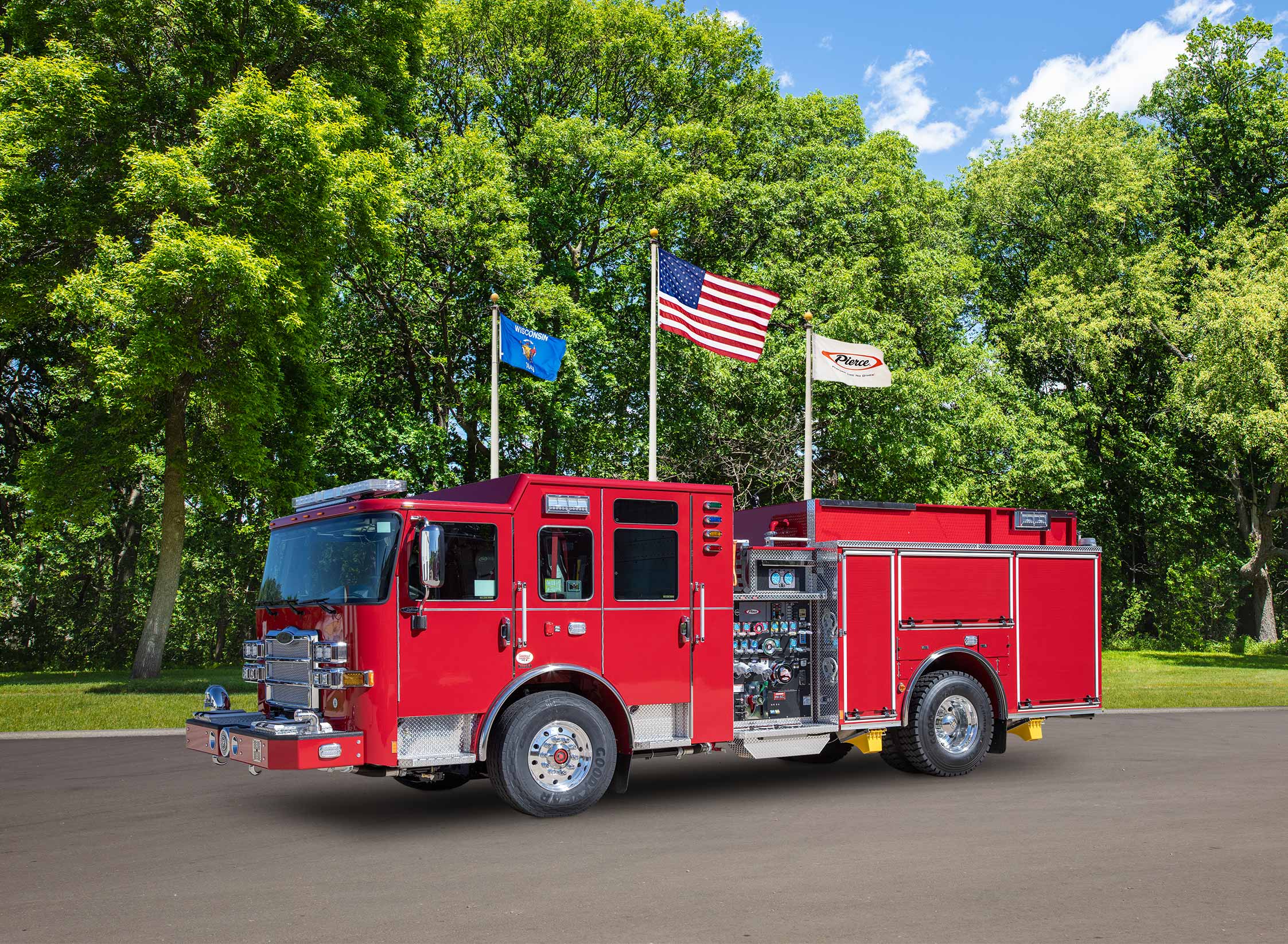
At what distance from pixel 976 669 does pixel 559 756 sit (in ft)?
16.5

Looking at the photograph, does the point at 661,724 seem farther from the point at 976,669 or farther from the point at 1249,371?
the point at 1249,371

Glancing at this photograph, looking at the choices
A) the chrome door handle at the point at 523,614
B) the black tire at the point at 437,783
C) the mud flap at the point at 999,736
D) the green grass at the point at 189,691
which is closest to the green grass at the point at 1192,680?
the green grass at the point at 189,691

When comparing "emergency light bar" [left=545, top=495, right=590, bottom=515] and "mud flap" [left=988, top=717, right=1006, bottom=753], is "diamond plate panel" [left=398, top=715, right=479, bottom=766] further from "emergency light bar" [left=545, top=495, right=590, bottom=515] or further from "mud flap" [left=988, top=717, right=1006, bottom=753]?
"mud flap" [left=988, top=717, right=1006, bottom=753]

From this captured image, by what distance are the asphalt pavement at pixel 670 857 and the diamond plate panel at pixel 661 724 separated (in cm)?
61

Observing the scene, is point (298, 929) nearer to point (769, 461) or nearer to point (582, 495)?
point (582, 495)

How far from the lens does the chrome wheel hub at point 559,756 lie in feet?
30.4

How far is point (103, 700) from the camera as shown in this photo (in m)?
19.7

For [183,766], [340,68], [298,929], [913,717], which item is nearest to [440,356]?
[340,68]

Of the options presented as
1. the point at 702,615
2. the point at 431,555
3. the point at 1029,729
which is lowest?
the point at 1029,729

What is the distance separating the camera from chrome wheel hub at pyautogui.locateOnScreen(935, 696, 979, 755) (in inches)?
462

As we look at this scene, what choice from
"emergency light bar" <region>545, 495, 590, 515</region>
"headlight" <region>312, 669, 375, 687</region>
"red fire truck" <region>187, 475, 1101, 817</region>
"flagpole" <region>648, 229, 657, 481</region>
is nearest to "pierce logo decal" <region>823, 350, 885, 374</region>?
"flagpole" <region>648, 229, 657, 481</region>

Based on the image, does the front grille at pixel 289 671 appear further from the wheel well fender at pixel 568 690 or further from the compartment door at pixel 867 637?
the compartment door at pixel 867 637

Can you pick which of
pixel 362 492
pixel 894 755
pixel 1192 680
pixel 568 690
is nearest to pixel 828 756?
pixel 894 755

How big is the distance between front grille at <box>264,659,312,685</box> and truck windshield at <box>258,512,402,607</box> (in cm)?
51
